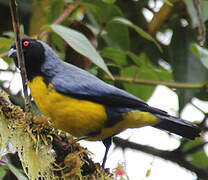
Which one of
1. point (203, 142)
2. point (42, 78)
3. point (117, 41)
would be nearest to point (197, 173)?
point (203, 142)

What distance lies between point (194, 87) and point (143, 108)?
492 millimetres

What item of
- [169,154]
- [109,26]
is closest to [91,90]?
[109,26]

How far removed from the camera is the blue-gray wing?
11.5 ft

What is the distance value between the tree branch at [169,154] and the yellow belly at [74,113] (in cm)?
83

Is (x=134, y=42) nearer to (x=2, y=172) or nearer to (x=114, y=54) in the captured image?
(x=114, y=54)

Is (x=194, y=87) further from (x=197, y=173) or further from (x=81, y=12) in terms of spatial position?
(x=81, y=12)

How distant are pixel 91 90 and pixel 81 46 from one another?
0.52 meters

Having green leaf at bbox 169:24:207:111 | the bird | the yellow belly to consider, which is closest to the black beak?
the bird

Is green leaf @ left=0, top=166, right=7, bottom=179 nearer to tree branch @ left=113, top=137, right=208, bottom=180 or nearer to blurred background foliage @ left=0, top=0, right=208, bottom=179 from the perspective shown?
blurred background foliage @ left=0, top=0, right=208, bottom=179

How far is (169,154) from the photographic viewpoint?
14.5ft

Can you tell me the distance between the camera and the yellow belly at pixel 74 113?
3387mm

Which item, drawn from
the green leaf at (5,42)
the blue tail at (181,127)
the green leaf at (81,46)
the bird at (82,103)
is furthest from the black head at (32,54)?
the blue tail at (181,127)

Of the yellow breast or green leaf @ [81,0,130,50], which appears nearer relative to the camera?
the yellow breast

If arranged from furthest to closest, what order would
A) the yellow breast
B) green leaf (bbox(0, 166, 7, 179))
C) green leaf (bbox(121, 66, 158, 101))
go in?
1. green leaf (bbox(121, 66, 158, 101))
2. the yellow breast
3. green leaf (bbox(0, 166, 7, 179))
